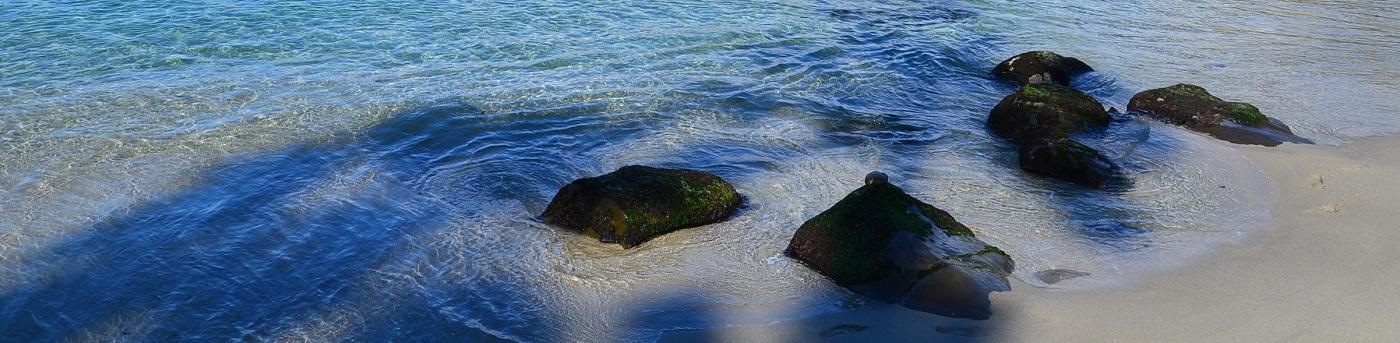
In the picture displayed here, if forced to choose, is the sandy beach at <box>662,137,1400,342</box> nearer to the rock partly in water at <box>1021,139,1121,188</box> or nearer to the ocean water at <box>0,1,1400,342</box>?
the ocean water at <box>0,1,1400,342</box>

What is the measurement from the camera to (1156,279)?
6.77 m

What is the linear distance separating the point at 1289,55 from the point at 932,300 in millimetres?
12569

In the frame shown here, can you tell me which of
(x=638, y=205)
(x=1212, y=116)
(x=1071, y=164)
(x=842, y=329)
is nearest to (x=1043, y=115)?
(x=1071, y=164)

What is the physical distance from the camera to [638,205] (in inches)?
295

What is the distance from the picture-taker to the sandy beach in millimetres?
5910

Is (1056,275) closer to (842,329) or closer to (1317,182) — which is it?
(842,329)

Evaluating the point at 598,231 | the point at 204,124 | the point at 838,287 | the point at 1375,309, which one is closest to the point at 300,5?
the point at 204,124

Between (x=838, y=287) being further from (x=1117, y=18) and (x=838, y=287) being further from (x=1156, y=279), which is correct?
(x=1117, y=18)

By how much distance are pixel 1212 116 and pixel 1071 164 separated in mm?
2961

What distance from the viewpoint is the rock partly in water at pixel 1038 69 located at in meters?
13.7

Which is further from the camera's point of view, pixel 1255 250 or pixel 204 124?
pixel 204 124

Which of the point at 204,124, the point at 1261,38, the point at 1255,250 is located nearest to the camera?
the point at 1255,250

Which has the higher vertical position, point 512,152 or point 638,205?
point 638,205

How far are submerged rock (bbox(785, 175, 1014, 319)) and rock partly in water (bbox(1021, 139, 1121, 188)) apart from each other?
89.1 inches
